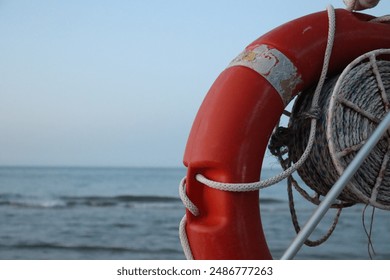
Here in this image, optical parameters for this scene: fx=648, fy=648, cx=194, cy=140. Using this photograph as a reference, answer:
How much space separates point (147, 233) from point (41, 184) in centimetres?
756

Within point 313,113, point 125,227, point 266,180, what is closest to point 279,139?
point 313,113

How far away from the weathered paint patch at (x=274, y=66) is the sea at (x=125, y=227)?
1574 mm

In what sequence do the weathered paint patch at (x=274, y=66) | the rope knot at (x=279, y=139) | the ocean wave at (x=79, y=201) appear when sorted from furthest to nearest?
the ocean wave at (x=79, y=201) → the rope knot at (x=279, y=139) → the weathered paint patch at (x=274, y=66)

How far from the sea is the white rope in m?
1.54

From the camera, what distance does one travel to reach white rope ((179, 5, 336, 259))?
1471 mm

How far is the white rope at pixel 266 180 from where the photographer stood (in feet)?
4.83

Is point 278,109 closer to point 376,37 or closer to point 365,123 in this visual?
point 365,123

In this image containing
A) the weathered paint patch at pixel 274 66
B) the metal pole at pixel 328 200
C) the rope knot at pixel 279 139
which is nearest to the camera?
the metal pole at pixel 328 200

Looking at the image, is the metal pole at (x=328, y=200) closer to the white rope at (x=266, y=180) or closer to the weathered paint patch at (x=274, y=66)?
the white rope at (x=266, y=180)

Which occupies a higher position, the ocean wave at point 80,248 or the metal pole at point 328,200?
the metal pole at point 328,200

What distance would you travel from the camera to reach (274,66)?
61.6 inches

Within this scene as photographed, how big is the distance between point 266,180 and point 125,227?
5695 millimetres

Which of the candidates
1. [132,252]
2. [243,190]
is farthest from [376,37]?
[132,252]

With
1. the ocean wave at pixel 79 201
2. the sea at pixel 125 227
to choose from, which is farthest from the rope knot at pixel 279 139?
the ocean wave at pixel 79 201
